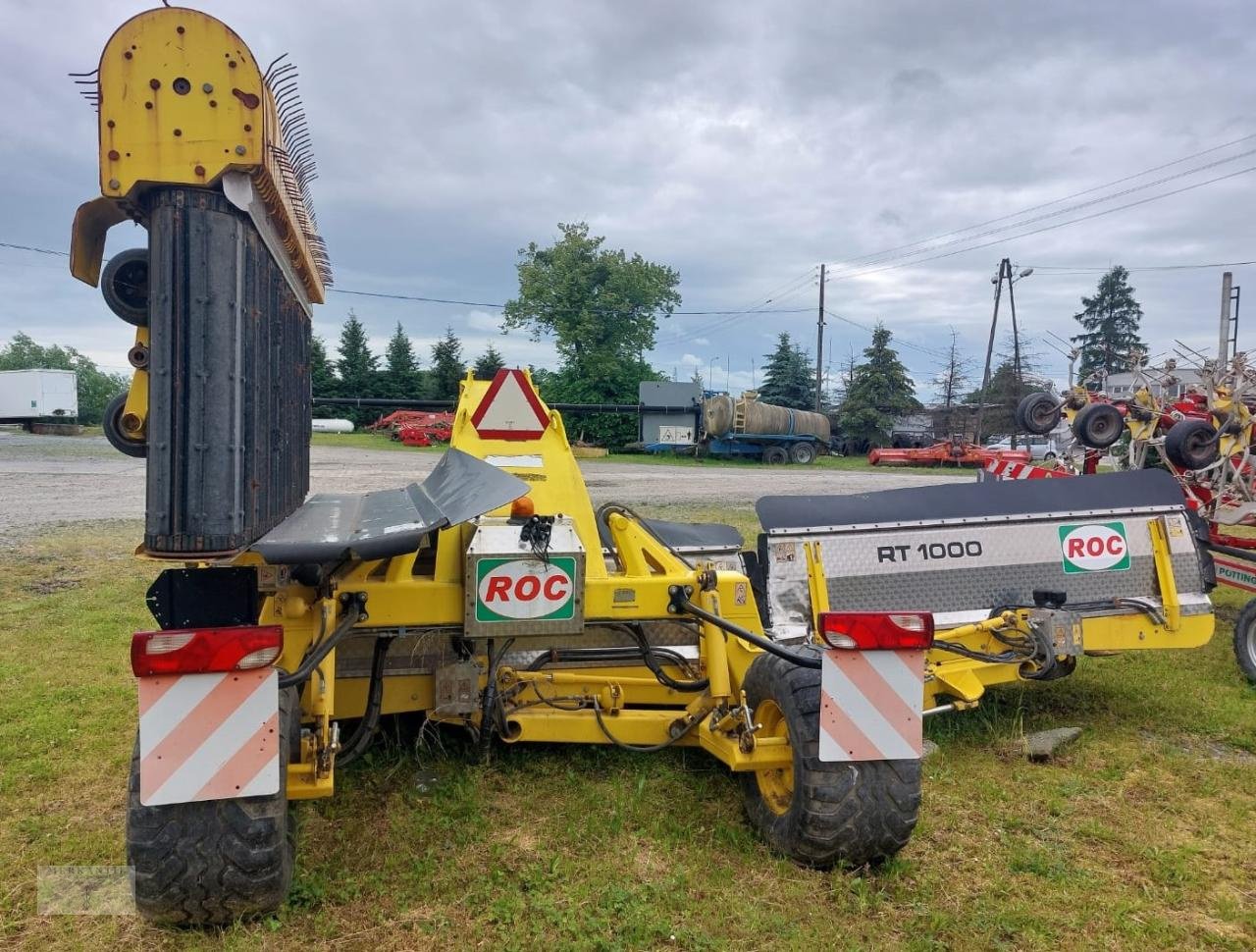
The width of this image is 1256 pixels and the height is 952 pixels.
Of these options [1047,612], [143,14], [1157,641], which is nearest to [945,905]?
[1047,612]

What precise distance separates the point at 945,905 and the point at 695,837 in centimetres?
93

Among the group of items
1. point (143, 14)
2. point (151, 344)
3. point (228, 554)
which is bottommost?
point (228, 554)

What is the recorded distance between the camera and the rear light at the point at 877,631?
2998 mm

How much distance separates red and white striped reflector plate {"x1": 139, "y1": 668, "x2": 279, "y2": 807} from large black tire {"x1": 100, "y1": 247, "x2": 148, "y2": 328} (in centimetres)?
120

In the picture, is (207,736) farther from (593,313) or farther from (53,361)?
(53,361)

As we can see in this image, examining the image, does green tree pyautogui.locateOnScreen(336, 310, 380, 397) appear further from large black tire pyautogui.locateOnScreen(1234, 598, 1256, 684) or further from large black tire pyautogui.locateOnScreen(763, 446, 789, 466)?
large black tire pyautogui.locateOnScreen(1234, 598, 1256, 684)

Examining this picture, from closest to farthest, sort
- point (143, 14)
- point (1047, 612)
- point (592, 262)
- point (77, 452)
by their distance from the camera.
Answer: point (143, 14) → point (1047, 612) → point (77, 452) → point (592, 262)

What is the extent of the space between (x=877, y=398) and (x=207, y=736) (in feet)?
127

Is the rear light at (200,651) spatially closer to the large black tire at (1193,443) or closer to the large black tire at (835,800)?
the large black tire at (835,800)

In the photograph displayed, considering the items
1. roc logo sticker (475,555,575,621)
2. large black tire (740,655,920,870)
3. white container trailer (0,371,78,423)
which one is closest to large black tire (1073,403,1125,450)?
large black tire (740,655,920,870)

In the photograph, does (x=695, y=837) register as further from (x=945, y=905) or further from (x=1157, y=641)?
(x=1157, y=641)

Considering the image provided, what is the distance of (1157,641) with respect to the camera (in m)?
4.75

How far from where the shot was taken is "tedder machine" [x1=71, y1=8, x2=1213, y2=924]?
2559 mm

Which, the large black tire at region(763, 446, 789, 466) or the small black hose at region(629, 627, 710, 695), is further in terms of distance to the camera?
the large black tire at region(763, 446, 789, 466)
